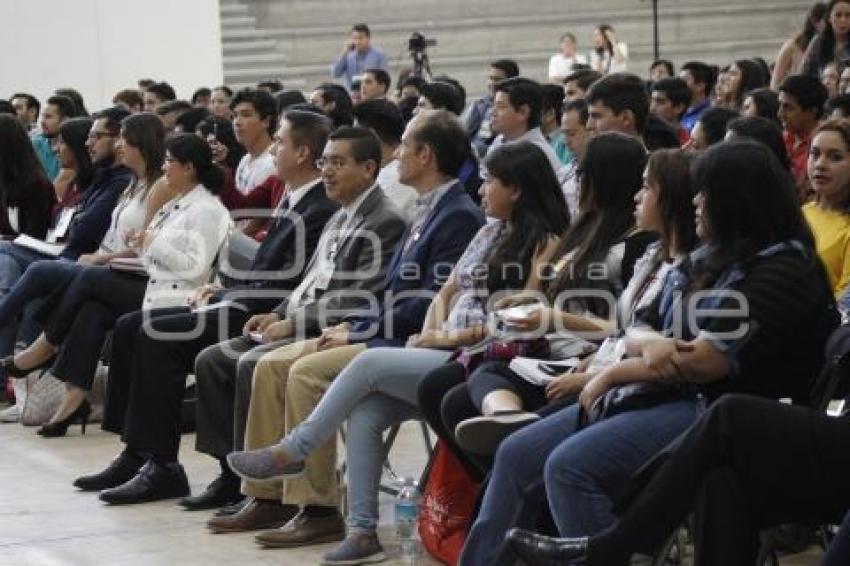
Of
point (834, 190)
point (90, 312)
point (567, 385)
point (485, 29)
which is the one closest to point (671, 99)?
point (90, 312)

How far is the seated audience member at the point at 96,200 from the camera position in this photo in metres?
8.95

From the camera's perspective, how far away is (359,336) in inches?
252

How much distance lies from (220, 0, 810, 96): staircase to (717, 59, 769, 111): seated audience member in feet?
29.6

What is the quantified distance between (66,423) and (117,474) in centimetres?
132

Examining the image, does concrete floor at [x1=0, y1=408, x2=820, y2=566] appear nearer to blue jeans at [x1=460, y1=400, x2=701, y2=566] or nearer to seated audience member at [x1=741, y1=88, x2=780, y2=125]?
blue jeans at [x1=460, y1=400, x2=701, y2=566]

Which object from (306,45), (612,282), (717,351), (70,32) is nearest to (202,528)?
(612,282)

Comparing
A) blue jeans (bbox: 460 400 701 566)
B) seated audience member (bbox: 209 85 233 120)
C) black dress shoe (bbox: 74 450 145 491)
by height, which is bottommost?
black dress shoe (bbox: 74 450 145 491)

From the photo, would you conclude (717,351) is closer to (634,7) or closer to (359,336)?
(359,336)

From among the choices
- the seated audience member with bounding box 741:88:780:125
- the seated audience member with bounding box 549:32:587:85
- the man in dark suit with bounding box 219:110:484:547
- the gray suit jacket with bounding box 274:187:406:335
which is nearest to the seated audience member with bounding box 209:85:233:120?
the seated audience member with bounding box 549:32:587:85

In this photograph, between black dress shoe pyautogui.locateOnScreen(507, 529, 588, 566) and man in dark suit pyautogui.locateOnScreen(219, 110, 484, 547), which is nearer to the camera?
black dress shoe pyautogui.locateOnScreen(507, 529, 588, 566)

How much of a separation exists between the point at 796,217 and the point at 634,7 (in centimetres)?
1579

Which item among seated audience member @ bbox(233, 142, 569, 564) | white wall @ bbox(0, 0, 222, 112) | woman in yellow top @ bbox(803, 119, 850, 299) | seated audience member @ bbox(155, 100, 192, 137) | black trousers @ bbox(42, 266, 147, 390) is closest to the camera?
woman in yellow top @ bbox(803, 119, 850, 299)

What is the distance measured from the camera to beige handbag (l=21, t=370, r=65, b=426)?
8844 millimetres

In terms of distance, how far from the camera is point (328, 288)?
6707 millimetres
